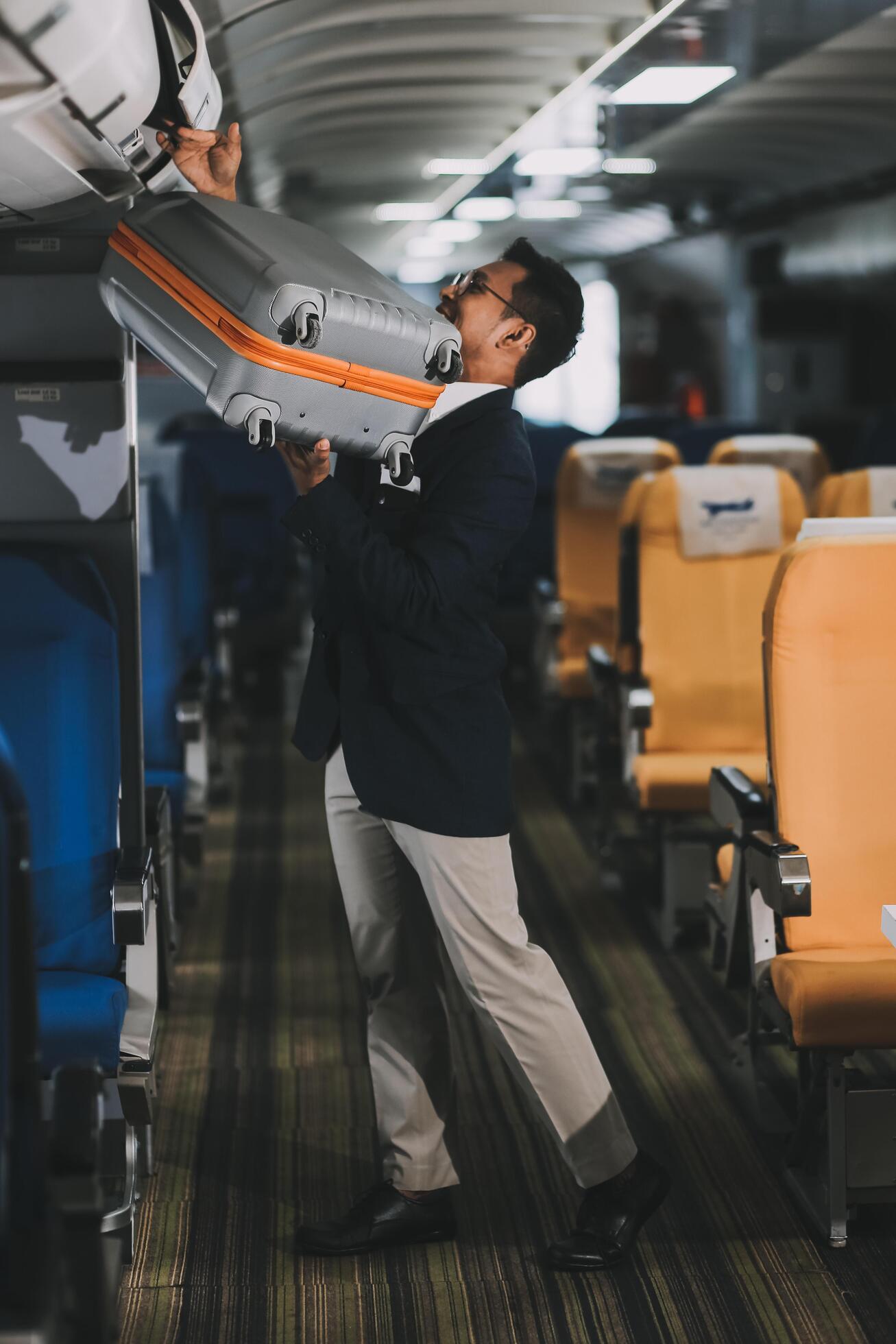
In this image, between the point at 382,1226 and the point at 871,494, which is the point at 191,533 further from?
the point at 382,1226

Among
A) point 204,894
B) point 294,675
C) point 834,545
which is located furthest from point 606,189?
point 834,545

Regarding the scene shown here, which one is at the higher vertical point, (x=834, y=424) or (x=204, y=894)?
(x=834, y=424)

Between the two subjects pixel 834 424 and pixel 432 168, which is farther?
pixel 834 424

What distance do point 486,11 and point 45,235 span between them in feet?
10.2

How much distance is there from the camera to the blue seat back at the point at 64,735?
2527 millimetres

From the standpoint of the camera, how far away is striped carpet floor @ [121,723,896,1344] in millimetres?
2418

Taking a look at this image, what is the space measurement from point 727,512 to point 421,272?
1585cm

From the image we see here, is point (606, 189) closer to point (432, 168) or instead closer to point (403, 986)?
point (432, 168)

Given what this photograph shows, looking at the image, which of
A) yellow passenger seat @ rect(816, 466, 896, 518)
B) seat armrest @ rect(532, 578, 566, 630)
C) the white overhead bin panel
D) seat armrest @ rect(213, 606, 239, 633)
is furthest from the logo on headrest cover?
the white overhead bin panel

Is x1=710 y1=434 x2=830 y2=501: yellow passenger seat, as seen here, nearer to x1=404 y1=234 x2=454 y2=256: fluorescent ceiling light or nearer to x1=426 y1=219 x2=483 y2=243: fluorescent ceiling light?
x1=426 y1=219 x2=483 y2=243: fluorescent ceiling light

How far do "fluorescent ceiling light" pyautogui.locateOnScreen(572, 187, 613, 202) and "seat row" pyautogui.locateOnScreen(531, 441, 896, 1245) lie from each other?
6459mm

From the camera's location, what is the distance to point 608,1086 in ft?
8.07

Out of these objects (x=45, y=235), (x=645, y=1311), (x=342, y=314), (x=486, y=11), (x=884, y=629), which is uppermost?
(x=486, y=11)

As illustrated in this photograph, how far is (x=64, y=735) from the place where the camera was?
2.54 metres
